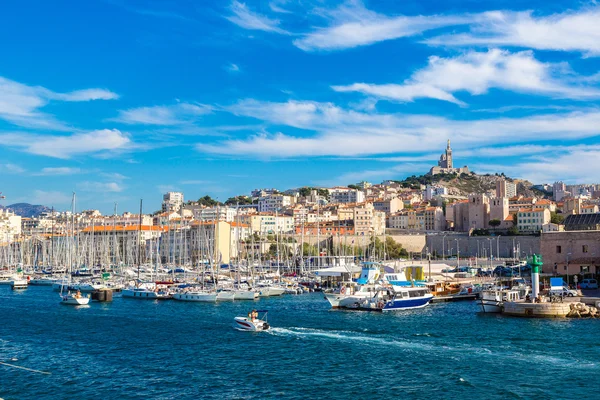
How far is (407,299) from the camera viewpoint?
1341 inches

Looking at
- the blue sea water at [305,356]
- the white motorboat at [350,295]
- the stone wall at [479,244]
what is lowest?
the blue sea water at [305,356]

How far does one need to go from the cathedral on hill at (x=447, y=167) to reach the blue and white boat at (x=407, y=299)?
515ft

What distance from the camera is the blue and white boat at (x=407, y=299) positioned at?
1328 inches

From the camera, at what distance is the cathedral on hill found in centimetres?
18906

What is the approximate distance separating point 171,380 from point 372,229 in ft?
260

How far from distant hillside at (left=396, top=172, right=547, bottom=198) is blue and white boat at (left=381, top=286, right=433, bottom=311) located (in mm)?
133771

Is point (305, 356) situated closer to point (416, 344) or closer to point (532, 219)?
point (416, 344)

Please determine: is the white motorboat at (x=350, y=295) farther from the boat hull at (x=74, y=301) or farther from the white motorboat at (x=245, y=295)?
the boat hull at (x=74, y=301)

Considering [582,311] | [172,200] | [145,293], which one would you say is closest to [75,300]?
[145,293]

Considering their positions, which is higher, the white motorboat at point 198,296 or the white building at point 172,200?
the white building at point 172,200

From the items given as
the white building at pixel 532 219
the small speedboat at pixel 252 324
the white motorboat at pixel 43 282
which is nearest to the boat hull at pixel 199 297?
the small speedboat at pixel 252 324

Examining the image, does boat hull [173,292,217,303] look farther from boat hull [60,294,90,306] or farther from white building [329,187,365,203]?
white building [329,187,365,203]

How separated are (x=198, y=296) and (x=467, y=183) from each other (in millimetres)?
145945

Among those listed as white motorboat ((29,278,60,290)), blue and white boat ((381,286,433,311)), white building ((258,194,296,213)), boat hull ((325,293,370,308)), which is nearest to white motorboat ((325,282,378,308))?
boat hull ((325,293,370,308))
